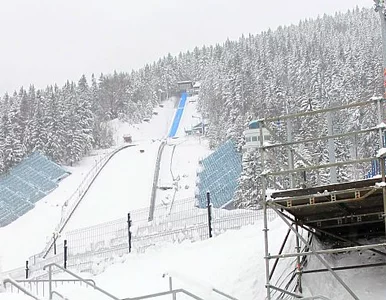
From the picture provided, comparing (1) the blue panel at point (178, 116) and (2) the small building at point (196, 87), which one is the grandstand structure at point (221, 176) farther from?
(2) the small building at point (196, 87)

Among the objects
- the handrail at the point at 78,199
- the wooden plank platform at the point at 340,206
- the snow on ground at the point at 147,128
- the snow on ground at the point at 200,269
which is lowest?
the handrail at the point at 78,199

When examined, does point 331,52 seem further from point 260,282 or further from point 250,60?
point 260,282

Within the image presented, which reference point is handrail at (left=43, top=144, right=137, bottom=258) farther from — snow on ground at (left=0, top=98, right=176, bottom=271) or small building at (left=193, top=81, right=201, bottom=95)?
small building at (left=193, top=81, right=201, bottom=95)

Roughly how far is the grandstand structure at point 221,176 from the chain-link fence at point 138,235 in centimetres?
302

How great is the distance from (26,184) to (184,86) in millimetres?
100875

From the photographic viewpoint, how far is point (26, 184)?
59375mm

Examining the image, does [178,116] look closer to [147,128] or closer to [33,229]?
[147,128]

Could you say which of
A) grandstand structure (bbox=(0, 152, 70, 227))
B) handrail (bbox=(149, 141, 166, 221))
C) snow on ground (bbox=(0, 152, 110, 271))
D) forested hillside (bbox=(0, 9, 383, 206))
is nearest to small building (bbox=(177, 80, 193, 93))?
forested hillside (bbox=(0, 9, 383, 206))

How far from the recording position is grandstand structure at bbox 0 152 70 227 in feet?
171

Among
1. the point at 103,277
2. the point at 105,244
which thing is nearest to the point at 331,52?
the point at 105,244

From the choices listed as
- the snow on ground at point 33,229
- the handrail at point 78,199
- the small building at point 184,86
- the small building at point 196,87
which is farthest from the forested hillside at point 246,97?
the small building at point 184,86

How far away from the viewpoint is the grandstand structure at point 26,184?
52222mm

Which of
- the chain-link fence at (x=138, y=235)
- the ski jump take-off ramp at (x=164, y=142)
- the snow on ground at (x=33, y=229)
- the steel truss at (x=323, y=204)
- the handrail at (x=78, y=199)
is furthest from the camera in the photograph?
the ski jump take-off ramp at (x=164, y=142)

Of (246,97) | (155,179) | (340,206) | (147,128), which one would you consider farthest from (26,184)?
(147,128)
